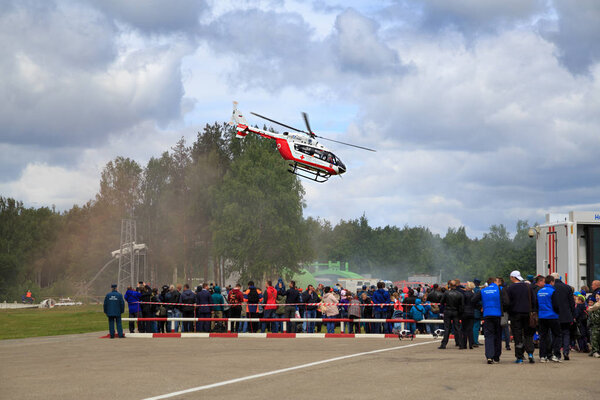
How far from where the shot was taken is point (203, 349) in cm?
2075

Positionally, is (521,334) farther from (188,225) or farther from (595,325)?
(188,225)

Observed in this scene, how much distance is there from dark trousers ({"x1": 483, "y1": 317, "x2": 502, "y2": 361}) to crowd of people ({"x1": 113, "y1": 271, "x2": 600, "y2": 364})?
0.07ft

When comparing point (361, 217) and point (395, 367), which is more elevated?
point (361, 217)

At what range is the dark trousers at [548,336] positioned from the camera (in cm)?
1644

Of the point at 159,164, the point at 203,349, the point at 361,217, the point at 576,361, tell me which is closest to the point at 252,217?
the point at 159,164

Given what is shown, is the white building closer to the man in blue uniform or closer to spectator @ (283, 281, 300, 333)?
the man in blue uniform

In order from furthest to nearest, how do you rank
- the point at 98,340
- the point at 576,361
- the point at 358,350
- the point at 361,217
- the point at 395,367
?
the point at 361,217 → the point at 98,340 → the point at 358,350 → the point at 576,361 → the point at 395,367

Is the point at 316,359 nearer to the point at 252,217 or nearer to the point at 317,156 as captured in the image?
the point at 317,156

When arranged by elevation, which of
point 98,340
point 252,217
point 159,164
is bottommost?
point 98,340

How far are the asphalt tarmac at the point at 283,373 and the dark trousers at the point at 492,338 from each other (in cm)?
27

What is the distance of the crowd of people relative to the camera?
54.1 ft

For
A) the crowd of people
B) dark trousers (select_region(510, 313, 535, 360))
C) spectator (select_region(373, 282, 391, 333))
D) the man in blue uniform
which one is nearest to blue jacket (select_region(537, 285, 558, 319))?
the crowd of people

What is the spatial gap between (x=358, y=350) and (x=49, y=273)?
→ 11442cm

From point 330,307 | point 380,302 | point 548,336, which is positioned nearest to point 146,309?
point 330,307
